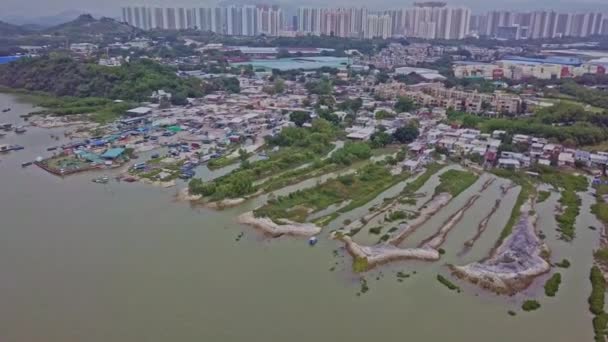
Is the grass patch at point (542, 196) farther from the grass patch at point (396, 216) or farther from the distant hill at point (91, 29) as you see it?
the distant hill at point (91, 29)

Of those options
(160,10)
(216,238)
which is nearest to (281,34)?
(160,10)

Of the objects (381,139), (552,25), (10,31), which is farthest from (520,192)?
(10,31)

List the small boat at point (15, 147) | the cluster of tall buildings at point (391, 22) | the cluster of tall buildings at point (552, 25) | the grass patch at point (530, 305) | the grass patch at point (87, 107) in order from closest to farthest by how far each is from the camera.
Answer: the grass patch at point (530, 305), the small boat at point (15, 147), the grass patch at point (87, 107), the cluster of tall buildings at point (391, 22), the cluster of tall buildings at point (552, 25)

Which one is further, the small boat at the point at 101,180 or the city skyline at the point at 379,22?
the city skyline at the point at 379,22

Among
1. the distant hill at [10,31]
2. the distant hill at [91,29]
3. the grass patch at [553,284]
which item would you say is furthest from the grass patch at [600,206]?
the distant hill at [10,31]

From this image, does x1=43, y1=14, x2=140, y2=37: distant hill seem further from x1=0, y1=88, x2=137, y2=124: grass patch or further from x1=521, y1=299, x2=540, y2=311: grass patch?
x1=521, y1=299, x2=540, y2=311: grass patch

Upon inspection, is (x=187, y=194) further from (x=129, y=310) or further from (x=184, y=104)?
(x=184, y=104)
